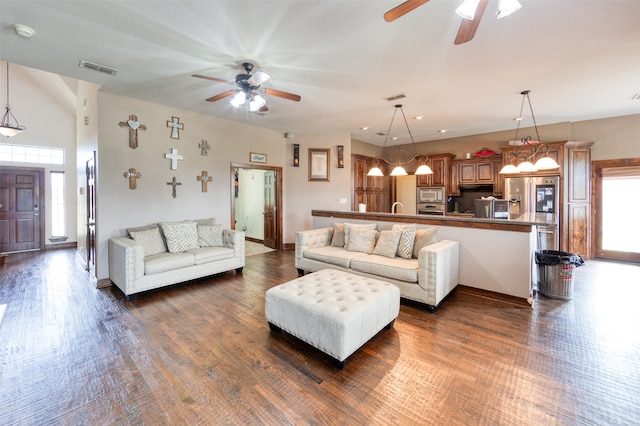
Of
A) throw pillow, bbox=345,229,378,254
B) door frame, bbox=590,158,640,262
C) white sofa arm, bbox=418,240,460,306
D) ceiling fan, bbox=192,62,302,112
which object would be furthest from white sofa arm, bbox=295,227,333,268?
door frame, bbox=590,158,640,262

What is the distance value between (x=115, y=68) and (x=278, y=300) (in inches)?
132

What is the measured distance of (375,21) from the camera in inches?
91.8

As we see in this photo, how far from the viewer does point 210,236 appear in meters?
4.66

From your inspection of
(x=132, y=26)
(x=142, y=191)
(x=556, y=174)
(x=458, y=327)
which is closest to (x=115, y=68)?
(x=132, y=26)

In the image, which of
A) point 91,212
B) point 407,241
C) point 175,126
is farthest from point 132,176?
point 407,241

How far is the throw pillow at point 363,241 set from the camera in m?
4.06

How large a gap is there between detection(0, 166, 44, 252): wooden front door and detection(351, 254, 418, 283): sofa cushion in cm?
805

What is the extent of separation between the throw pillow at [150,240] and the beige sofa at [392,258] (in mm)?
2110

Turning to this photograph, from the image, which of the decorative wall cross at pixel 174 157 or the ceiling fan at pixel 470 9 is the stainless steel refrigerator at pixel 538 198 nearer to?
the ceiling fan at pixel 470 9

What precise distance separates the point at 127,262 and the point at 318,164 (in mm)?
4426

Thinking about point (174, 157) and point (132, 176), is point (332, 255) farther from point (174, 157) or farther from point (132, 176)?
point (132, 176)

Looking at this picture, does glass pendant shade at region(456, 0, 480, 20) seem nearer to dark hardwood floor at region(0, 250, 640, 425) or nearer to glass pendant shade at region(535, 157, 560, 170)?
dark hardwood floor at region(0, 250, 640, 425)

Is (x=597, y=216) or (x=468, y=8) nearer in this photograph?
(x=468, y=8)

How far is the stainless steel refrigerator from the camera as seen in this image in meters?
5.35
